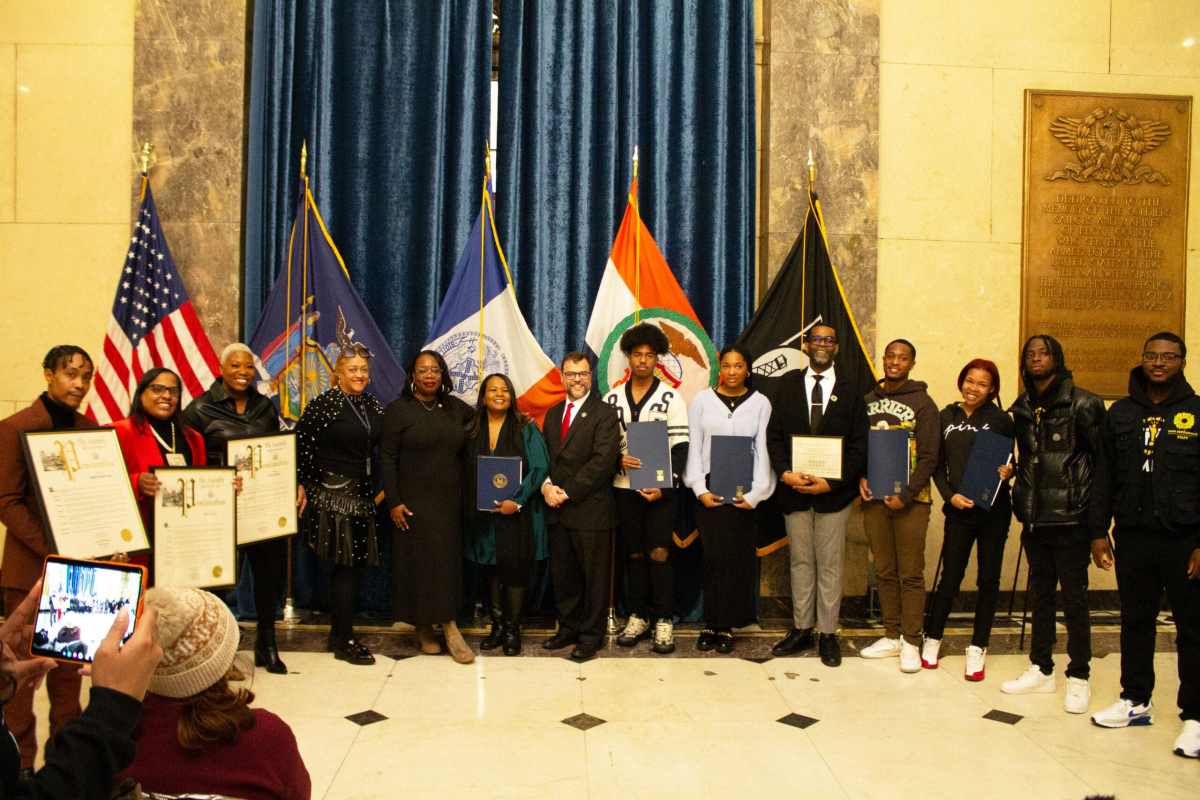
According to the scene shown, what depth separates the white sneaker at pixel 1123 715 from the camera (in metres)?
3.44

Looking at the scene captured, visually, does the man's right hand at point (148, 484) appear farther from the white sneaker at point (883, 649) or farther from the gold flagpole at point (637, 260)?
the white sneaker at point (883, 649)

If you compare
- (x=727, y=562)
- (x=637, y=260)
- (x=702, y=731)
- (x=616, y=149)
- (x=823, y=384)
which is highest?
(x=616, y=149)

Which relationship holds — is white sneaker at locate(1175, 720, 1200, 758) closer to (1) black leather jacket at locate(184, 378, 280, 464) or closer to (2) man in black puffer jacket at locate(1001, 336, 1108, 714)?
(2) man in black puffer jacket at locate(1001, 336, 1108, 714)

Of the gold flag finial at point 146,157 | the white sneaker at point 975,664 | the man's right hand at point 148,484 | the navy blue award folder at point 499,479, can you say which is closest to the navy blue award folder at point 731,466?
the navy blue award folder at point 499,479

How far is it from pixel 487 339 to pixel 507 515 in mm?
1051

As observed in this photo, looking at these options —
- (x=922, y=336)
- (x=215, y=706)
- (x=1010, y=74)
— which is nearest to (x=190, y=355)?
(x=215, y=706)

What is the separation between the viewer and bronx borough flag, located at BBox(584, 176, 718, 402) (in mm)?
4902

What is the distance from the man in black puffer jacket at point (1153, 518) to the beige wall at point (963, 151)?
186cm

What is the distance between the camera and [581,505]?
431 centimetres

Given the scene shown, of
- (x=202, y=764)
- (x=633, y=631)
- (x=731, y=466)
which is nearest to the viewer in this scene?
(x=202, y=764)

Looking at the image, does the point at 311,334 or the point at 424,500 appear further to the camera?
the point at 311,334

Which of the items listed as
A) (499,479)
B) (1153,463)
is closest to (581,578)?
(499,479)

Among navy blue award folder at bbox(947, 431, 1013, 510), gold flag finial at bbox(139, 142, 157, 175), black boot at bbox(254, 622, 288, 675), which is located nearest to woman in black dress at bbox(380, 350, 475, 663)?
black boot at bbox(254, 622, 288, 675)

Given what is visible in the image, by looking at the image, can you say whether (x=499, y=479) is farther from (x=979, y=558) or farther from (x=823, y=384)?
(x=979, y=558)
